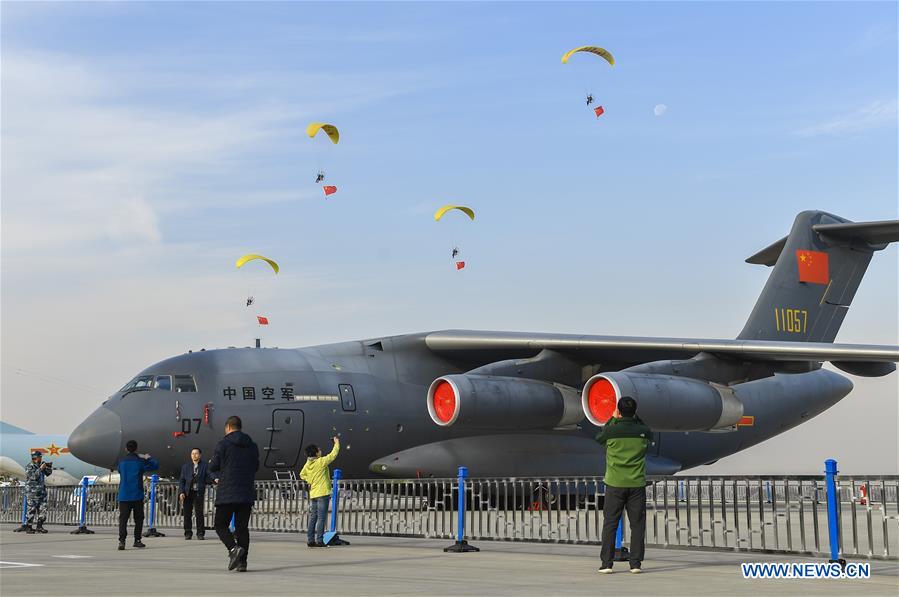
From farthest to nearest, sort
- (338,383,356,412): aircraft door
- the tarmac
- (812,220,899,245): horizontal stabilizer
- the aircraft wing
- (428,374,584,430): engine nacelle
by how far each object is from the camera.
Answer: (812,220,899,245): horizontal stabilizer, (338,383,356,412): aircraft door, (428,374,584,430): engine nacelle, the aircraft wing, the tarmac

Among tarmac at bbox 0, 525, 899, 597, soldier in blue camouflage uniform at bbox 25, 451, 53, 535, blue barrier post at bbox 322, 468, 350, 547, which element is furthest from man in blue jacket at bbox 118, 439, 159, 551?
soldier in blue camouflage uniform at bbox 25, 451, 53, 535

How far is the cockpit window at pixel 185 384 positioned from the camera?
17891 mm

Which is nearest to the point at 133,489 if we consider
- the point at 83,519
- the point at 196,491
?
the point at 196,491

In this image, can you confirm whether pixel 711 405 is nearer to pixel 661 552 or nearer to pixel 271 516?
pixel 661 552

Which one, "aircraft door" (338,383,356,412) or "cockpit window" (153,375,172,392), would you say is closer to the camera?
"cockpit window" (153,375,172,392)

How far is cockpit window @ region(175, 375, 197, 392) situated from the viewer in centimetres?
1789

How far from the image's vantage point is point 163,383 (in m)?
17.9

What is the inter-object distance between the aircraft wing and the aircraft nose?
574cm

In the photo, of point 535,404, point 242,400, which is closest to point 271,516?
point 242,400

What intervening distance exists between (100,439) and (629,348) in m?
8.77

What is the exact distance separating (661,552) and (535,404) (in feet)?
20.7

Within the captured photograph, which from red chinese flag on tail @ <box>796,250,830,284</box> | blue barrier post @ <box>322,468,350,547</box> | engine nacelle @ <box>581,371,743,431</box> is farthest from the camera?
red chinese flag on tail @ <box>796,250,830,284</box>

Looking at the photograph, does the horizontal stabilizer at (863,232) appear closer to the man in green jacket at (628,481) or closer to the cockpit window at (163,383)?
the cockpit window at (163,383)

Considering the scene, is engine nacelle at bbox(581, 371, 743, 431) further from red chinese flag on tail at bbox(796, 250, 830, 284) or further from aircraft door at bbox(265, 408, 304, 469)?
red chinese flag on tail at bbox(796, 250, 830, 284)
